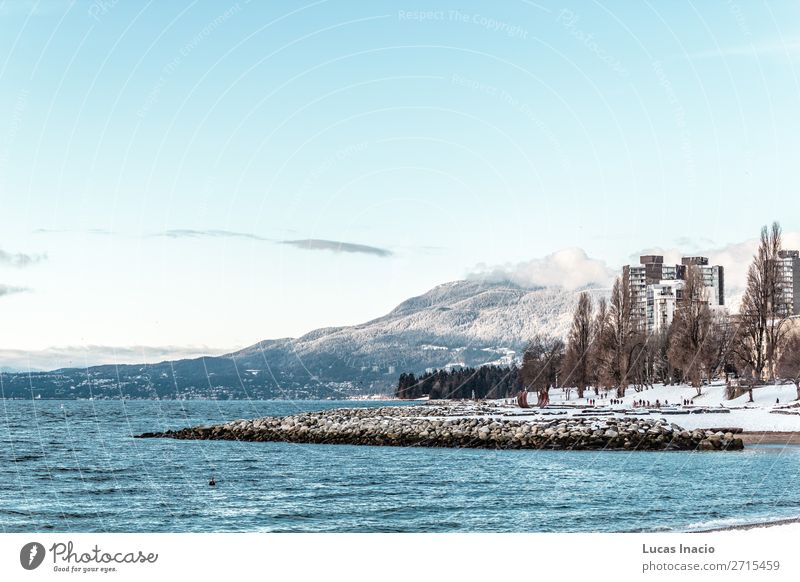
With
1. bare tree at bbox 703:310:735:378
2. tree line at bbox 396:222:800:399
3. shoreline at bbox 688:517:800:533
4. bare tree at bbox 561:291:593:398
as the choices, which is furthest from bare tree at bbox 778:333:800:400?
shoreline at bbox 688:517:800:533

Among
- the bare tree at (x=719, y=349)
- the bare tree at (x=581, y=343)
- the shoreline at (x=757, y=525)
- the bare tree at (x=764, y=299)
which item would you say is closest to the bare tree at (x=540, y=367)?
A: the bare tree at (x=581, y=343)

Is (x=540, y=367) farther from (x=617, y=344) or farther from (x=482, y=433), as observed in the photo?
(x=482, y=433)

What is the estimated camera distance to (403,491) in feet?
118

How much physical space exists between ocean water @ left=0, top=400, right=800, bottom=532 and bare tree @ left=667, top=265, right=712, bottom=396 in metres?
38.7

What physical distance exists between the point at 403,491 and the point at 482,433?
72.8ft

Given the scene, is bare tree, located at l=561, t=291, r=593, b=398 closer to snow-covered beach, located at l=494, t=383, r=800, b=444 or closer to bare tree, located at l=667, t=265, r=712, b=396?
snow-covered beach, located at l=494, t=383, r=800, b=444

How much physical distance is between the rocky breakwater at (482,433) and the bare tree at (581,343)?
3644 cm

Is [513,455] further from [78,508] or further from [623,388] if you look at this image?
[623,388]

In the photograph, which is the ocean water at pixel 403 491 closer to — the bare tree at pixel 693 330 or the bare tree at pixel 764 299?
the bare tree at pixel 764 299

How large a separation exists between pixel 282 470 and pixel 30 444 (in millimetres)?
31294

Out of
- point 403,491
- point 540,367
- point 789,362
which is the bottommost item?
point 403,491

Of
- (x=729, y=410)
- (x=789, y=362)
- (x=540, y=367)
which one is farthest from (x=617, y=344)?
(x=729, y=410)

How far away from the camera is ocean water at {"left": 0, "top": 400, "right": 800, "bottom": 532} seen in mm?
29062

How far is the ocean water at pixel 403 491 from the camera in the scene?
29062 mm
